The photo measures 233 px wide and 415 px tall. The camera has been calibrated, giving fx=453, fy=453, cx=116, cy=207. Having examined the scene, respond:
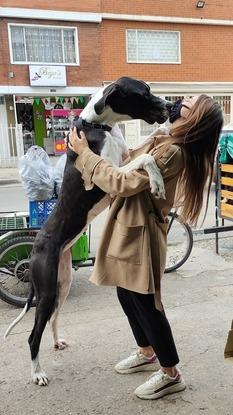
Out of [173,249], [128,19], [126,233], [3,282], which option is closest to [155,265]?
[126,233]

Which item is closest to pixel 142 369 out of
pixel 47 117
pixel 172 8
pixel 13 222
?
pixel 13 222

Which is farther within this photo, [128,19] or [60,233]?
[128,19]

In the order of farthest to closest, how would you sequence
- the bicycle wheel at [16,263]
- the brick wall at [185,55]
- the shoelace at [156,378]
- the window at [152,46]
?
1. the window at [152,46]
2. the brick wall at [185,55]
3. the bicycle wheel at [16,263]
4. the shoelace at [156,378]

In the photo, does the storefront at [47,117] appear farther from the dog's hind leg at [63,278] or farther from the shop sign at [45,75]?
the dog's hind leg at [63,278]

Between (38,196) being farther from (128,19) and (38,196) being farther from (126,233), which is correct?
(128,19)

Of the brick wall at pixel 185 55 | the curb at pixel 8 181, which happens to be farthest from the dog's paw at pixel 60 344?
the brick wall at pixel 185 55

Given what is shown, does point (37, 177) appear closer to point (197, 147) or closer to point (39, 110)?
point (197, 147)

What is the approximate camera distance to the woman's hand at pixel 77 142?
94.8 inches

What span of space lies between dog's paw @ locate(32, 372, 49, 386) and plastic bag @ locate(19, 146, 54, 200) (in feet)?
5.43

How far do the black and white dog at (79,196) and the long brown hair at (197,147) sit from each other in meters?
0.22

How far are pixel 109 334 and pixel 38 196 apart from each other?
1363mm

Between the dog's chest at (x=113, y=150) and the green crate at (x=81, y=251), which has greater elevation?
the dog's chest at (x=113, y=150)

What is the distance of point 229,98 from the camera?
2127cm

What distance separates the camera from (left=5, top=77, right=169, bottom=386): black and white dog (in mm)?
2381
